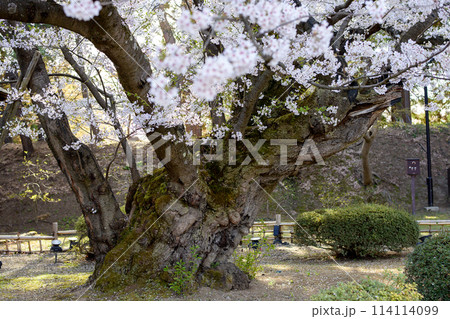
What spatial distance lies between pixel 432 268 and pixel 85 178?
433 centimetres

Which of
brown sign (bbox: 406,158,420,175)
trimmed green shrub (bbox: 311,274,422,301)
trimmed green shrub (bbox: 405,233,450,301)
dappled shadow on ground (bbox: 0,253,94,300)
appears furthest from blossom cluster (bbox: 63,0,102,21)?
brown sign (bbox: 406,158,420,175)

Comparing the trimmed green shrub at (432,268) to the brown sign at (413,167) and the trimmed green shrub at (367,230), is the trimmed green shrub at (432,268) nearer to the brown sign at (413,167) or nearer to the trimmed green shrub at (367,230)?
the trimmed green shrub at (367,230)

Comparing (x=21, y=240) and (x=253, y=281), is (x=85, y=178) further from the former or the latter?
(x=21, y=240)

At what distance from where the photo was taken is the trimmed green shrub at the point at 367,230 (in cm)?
757

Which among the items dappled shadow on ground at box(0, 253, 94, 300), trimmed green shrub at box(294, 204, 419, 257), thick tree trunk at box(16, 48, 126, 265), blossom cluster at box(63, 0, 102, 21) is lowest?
dappled shadow on ground at box(0, 253, 94, 300)

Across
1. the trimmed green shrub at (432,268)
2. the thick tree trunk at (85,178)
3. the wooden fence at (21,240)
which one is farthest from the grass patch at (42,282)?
the trimmed green shrub at (432,268)

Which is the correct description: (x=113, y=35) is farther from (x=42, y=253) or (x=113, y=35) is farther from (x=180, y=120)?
(x=42, y=253)

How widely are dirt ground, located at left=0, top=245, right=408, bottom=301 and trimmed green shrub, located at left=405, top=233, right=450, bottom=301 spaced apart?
1.83 ft

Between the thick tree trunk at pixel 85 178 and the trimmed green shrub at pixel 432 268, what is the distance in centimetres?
370

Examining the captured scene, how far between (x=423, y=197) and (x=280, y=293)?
12.1 meters

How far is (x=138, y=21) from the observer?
21.9ft

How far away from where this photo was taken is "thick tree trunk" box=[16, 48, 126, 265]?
534 cm

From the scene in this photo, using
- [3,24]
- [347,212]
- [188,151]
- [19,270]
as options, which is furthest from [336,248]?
[3,24]

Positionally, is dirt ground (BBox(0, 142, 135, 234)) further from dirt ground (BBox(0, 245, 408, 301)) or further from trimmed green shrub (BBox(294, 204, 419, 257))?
trimmed green shrub (BBox(294, 204, 419, 257))
